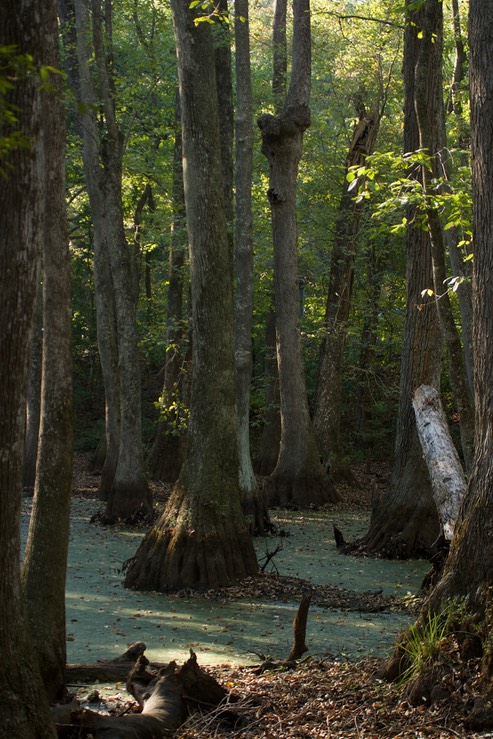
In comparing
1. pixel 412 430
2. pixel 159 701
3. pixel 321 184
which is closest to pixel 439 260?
pixel 412 430

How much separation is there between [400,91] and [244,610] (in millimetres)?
17933

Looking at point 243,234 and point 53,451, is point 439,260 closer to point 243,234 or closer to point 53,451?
point 53,451

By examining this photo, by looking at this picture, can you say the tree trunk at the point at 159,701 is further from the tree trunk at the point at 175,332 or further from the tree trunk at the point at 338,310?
the tree trunk at the point at 338,310

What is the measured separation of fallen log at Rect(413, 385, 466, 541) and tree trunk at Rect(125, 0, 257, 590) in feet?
7.46

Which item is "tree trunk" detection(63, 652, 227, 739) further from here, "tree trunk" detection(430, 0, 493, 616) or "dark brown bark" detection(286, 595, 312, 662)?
"tree trunk" detection(430, 0, 493, 616)

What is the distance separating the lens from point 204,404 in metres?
10.7

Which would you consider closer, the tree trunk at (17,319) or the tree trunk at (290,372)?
the tree trunk at (17,319)

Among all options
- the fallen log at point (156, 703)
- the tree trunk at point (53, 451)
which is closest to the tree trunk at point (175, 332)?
the tree trunk at point (53, 451)

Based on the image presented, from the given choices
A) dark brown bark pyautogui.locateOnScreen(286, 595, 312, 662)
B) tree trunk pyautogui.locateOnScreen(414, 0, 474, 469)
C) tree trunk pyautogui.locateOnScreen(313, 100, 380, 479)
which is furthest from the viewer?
tree trunk pyautogui.locateOnScreen(313, 100, 380, 479)

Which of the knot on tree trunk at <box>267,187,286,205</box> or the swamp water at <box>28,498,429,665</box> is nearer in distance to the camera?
the swamp water at <box>28,498,429,665</box>

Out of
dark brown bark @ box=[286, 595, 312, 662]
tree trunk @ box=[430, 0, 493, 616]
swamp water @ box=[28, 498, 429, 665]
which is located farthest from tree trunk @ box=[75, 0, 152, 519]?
tree trunk @ box=[430, 0, 493, 616]

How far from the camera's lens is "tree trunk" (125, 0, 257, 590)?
10180 mm

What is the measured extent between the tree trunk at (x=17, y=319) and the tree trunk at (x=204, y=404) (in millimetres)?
5819

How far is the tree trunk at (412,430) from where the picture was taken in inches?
481
